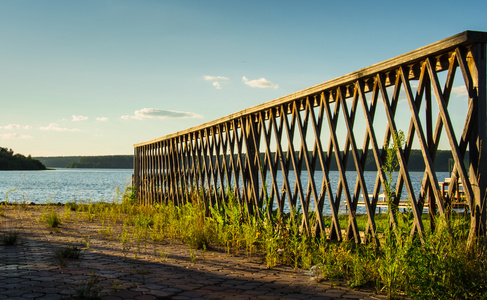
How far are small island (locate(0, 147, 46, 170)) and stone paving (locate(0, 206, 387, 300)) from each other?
8006 centimetres

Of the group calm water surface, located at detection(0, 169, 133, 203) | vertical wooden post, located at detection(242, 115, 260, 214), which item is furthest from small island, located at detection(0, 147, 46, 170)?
vertical wooden post, located at detection(242, 115, 260, 214)

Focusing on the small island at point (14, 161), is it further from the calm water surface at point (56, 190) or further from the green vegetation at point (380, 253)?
the green vegetation at point (380, 253)

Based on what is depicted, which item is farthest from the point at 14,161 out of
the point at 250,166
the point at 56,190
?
the point at 250,166

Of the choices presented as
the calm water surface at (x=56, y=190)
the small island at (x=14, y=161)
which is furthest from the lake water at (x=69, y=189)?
the small island at (x=14, y=161)

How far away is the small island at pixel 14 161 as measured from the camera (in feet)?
253

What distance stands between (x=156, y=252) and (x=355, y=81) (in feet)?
10.8

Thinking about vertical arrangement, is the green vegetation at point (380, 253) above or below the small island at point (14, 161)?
below

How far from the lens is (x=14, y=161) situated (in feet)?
263

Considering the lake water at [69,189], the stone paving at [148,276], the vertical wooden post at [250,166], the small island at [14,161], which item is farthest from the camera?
the small island at [14,161]

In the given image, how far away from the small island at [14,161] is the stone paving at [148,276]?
8006 cm

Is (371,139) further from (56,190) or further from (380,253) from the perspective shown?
(56,190)

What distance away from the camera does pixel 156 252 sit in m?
5.66

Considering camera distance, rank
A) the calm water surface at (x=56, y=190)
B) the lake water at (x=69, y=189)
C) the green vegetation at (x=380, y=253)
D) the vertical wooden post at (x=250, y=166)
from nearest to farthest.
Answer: the green vegetation at (x=380, y=253) → the vertical wooden post at (x=250, y=166) → the lake water at (x=69, y=189) → the calm water surface at (x=56, y=190)

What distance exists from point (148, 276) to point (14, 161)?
8650cm
